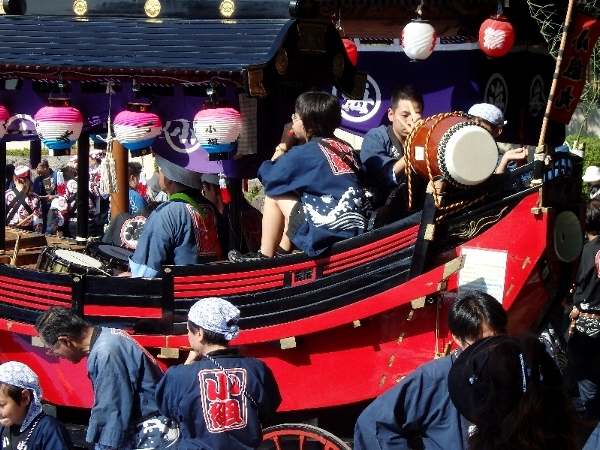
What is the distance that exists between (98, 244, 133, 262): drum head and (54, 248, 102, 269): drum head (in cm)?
18

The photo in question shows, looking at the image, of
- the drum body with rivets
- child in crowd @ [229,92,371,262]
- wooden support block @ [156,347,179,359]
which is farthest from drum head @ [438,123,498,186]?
wooden support block @ [156,347,179,359]

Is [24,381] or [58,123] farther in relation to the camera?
[58,123]

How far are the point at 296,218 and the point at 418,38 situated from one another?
10.9 ft

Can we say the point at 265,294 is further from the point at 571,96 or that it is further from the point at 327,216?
the point at 571,96

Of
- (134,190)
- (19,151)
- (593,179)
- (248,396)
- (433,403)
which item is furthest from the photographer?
(19,151)

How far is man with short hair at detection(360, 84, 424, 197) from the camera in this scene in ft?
20.0

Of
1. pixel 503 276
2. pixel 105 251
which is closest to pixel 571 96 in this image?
pixel 503 276

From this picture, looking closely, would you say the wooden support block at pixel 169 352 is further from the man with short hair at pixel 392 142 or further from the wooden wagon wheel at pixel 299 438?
the man with short hair at pixel 392 142

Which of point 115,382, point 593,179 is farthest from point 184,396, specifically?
point 593,179

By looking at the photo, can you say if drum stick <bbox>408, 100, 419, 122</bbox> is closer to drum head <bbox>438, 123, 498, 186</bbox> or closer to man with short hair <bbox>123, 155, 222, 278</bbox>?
drum head <bbox>438, 123, 498, 186</bbox>

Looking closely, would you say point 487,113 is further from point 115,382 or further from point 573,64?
point 115,382

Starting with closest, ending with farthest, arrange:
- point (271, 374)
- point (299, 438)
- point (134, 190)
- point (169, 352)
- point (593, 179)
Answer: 1. point (271, 374)
2. point (299, 438)
3. point (169, 352)
4. point (134, 190)
5. point (593, 179)

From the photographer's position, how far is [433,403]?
386 cm

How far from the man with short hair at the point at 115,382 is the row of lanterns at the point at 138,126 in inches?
66.6
